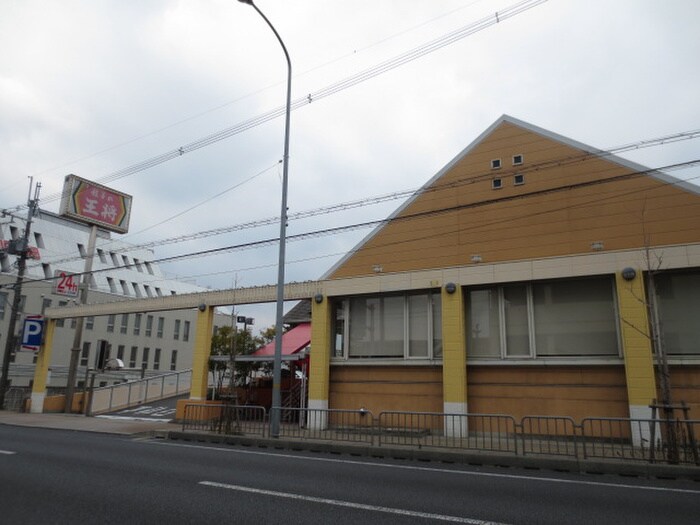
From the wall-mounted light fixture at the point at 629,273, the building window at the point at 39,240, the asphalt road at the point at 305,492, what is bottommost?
the asphalt road at the point at 305,492

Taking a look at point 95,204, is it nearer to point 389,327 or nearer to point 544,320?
point 389,327

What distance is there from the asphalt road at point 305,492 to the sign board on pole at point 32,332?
18.7 metres

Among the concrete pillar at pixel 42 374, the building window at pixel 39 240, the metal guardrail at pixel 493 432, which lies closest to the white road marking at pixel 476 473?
the metal guardrail at pixel 493 432

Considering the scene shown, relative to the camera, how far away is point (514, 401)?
15398 millimetres

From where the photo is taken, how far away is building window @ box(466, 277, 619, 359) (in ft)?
48.9

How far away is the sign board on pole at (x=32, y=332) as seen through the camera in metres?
26.8

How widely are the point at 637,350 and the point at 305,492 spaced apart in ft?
34.6

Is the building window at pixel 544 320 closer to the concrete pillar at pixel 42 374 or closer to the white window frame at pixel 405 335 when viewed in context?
the white window frame at pixel 405 335

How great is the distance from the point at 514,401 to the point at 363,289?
6254 millimetres

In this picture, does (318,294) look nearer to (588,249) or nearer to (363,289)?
(363,289)

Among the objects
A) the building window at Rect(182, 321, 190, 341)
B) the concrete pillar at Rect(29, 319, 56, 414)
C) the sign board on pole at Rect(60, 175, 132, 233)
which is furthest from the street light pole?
the building window at Rect(182, 321, 190, 341)

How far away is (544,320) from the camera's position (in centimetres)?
1569

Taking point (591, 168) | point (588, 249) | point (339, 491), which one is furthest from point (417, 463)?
point (591, 168)

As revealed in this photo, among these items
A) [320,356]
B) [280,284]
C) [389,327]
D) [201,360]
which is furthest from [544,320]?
[201,360]
